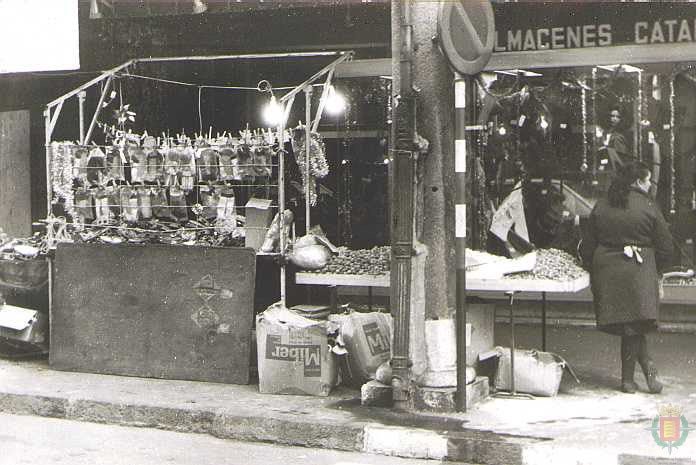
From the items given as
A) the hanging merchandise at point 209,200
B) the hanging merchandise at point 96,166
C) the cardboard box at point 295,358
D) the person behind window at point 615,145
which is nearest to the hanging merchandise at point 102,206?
the hanging merchandise at point 96,166

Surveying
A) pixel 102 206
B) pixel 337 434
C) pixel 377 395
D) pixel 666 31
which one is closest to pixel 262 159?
pixel 102 206

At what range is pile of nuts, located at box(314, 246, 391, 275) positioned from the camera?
905cm

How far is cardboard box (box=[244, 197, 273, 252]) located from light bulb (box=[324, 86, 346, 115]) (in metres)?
1.29

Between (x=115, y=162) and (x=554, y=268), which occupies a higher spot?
(x=115, y=162)

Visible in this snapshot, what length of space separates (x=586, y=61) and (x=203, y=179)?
11.6ft

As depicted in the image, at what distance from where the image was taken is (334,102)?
34.6 feet

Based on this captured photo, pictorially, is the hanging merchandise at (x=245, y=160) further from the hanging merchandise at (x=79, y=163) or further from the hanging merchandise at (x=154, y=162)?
the hanging merchandise at (x=79, y=163)

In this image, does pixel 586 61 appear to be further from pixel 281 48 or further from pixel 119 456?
pixel 119 456

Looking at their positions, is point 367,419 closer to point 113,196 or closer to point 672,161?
point 113,196

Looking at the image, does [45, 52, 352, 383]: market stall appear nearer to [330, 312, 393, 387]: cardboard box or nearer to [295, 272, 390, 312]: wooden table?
[295, 272, 390, 312]: wooden table

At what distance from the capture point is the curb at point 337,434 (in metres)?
6.95

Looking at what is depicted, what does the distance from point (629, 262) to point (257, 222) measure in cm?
323

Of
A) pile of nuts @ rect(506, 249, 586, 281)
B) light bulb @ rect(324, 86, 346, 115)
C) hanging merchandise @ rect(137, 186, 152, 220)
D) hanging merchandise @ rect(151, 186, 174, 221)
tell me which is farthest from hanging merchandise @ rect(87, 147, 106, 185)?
pile of nuts @ rect(506, 249, 586, 281)

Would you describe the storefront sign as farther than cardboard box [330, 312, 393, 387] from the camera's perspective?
Yes
